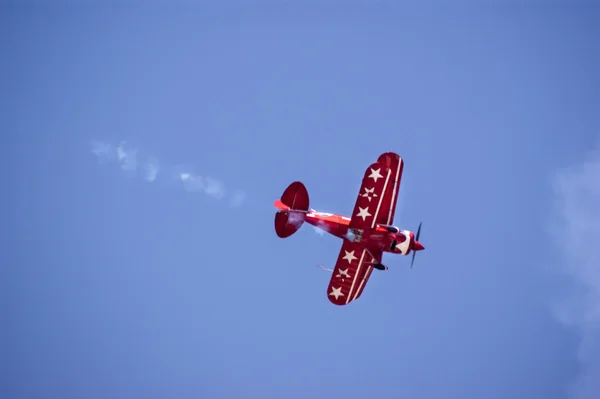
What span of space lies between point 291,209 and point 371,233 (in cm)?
456

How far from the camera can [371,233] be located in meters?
32.0

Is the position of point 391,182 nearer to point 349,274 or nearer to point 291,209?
point 291,209

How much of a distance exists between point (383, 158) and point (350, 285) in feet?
25.1

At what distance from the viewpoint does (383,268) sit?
107 ft

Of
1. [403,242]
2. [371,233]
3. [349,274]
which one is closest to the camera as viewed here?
[403,242]

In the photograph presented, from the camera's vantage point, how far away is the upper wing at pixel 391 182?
3153cm

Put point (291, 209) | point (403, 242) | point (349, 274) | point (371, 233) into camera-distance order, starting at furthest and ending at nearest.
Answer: point (349, 274), point (371, 233), point (403, 242), point (291, 209)

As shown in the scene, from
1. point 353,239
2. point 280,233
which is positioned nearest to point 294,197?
point 280,233

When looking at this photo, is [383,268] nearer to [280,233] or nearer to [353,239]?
[353,239]

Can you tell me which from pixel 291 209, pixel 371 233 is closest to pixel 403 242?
pixel 371 233

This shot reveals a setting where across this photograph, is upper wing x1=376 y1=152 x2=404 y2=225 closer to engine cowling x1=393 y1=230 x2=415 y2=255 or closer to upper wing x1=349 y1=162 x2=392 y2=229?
upper wing x1=349 y1=162 x2=392 y2=229

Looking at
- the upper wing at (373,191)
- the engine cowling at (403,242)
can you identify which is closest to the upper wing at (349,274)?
the engine cowling at (403,242)

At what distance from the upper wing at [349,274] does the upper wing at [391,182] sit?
8.76 ft

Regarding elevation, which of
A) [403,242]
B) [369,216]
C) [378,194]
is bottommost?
[403,242]
